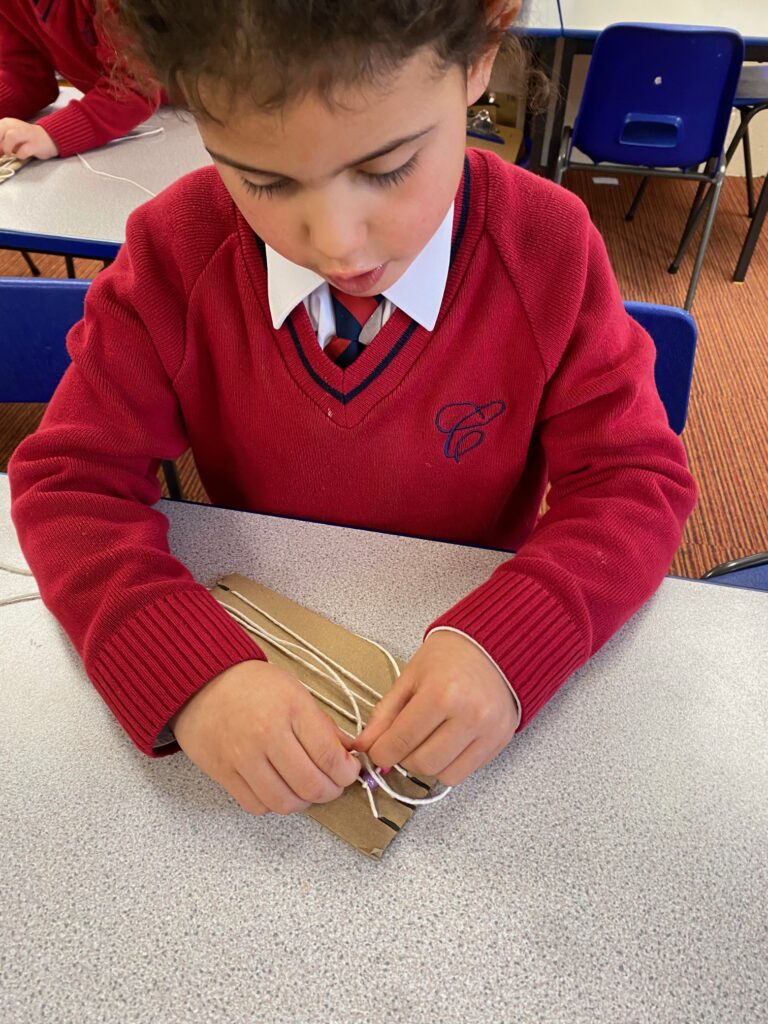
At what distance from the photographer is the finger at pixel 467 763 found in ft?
1.74


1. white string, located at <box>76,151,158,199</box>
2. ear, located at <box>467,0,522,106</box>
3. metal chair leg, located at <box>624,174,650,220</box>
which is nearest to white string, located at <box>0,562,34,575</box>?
ear, located at <box>467,0,522,106</box>

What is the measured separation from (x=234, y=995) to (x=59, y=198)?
1352 millimetres

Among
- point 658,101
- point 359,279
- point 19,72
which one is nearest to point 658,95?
point 658,101

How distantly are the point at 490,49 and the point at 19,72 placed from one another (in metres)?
1.55

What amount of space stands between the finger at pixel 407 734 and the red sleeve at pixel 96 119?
1.39 metres

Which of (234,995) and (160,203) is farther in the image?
(160,203)

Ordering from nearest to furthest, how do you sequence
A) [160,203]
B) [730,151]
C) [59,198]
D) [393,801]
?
[393,801] < [160,203] < [59,198] < [730,151]

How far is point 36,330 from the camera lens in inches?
38.2

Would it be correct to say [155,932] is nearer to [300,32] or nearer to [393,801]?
[393,801]

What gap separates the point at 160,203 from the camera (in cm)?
71

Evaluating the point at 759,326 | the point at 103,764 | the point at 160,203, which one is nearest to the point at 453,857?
the point at 103,764

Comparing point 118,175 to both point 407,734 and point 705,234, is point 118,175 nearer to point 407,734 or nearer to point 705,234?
point 407,734

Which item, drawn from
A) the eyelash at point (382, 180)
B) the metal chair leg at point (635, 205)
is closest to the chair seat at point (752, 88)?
the metal chair leg at point (635, 205)

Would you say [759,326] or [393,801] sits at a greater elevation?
[393,801]
